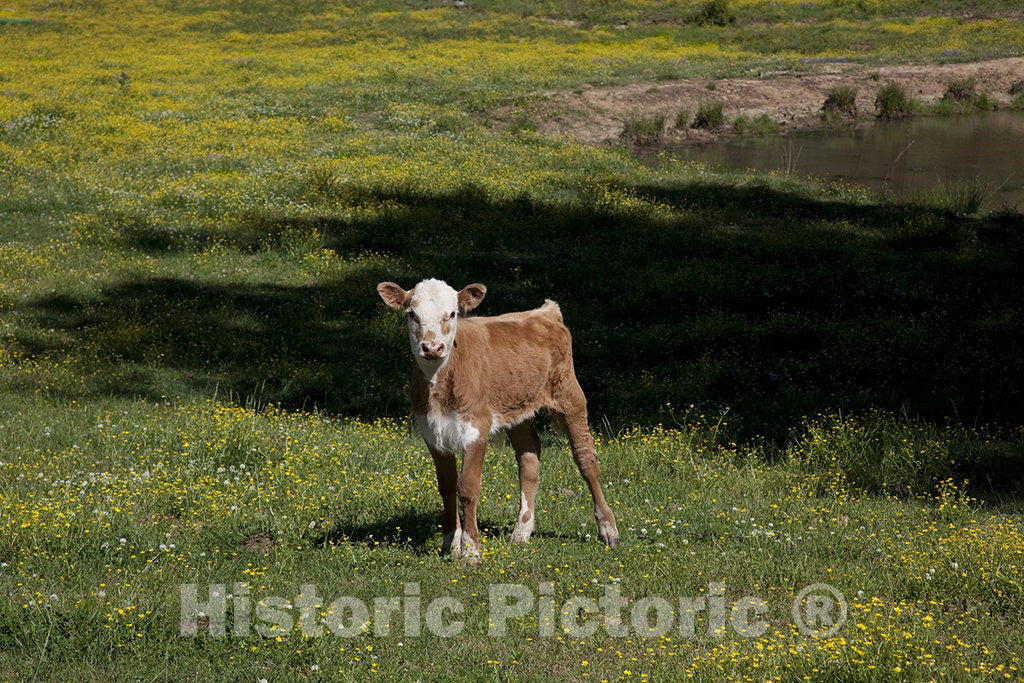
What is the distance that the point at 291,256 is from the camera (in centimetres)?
1923

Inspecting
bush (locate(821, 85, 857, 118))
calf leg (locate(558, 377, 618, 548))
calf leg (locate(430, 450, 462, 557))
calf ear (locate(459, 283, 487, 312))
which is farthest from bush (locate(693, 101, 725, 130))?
calf leg (locate(430, 450, 462, 557))

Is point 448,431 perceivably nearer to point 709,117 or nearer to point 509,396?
point 509,396

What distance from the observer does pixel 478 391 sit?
26.5 feet

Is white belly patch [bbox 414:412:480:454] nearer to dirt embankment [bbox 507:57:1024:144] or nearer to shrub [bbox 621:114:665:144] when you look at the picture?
dirt embankment [bbox 507:57:1024:144]

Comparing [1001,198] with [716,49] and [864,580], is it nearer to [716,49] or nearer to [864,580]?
[864,580]

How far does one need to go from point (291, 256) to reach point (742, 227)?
28.9 feet

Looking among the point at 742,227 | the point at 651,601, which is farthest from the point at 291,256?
the point at 651,601

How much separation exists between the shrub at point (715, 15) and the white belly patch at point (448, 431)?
57576 millimetres

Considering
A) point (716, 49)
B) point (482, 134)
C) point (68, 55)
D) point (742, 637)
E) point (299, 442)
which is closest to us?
point (742, 637)

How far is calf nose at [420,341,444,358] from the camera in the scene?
7449mm

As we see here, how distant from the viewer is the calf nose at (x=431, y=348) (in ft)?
24.4

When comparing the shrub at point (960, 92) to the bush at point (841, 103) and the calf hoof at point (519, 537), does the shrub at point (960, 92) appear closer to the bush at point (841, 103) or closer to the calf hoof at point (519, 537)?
the bush at point (841, 103)

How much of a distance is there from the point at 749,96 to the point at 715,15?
24039mm

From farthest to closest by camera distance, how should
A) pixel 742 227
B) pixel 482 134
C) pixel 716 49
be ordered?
pixel 716 49 → pixel 482 134 → pixel 742 227
